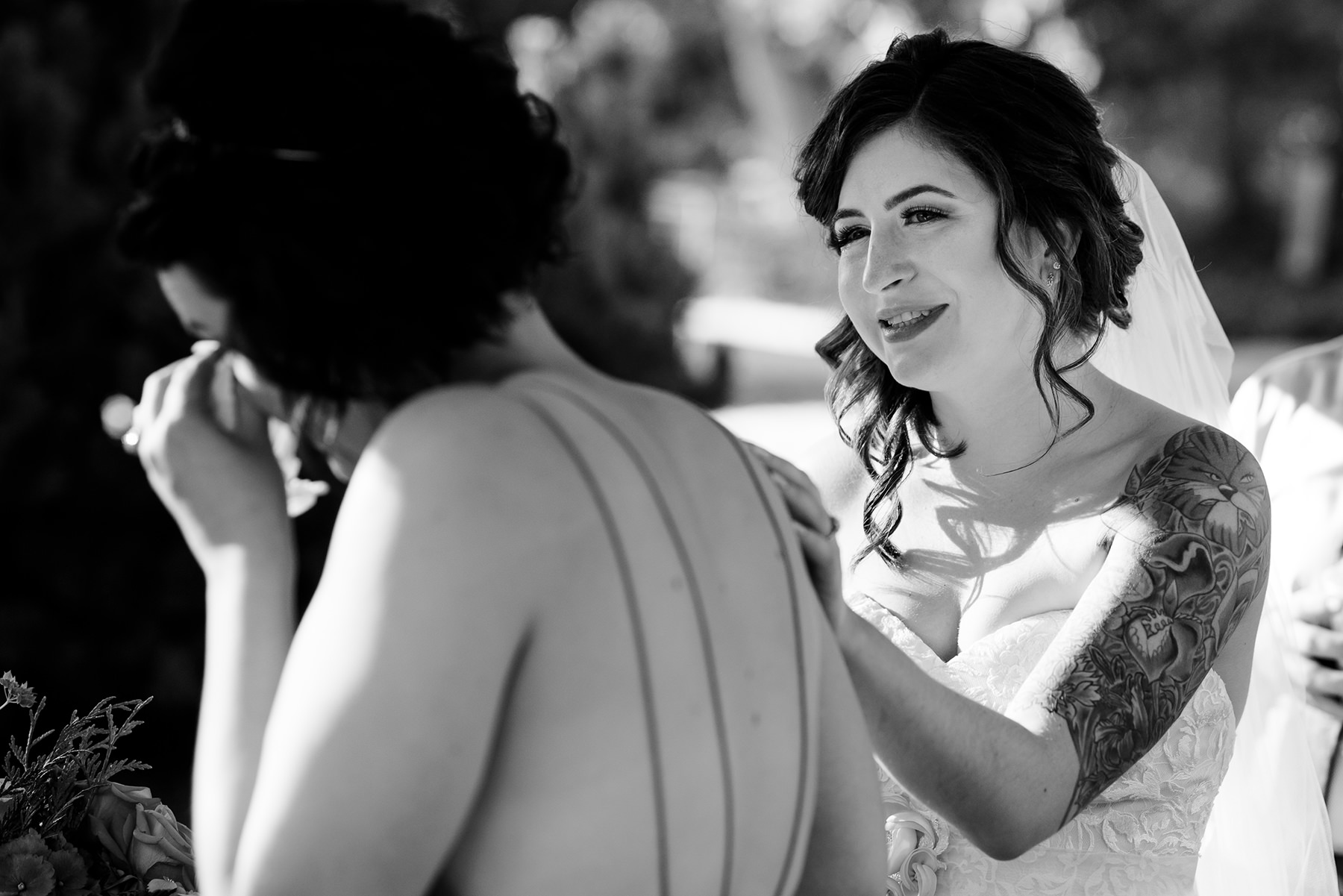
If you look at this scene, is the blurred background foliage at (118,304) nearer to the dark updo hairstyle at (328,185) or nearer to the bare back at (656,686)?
the dark updo hairstyle at (328,185)

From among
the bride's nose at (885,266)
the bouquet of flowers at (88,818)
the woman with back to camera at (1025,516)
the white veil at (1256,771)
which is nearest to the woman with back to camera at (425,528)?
the bouquet of flowers at (88,818)

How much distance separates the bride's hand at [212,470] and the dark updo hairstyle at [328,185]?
14 centimetres

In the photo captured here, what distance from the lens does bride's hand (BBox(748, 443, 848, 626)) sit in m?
1.54

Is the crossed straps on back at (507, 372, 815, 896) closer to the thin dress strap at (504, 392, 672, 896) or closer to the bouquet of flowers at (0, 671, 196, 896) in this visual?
the thin dress strap at (504, 392, 672, 896)

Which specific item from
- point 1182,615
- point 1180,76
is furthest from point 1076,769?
point 1180,76

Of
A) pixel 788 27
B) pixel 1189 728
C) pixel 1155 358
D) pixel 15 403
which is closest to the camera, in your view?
pixel 1189 728

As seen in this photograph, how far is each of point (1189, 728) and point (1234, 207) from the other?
25.6 metres

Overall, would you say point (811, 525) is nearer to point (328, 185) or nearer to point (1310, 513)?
point (328, 185)

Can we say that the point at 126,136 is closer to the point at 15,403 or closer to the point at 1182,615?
the point at 15,403

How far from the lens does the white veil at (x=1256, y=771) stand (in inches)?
110

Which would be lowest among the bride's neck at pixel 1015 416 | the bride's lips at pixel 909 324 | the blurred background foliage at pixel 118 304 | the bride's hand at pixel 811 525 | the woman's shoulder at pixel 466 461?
the blurred background foliage at pixel 118 304

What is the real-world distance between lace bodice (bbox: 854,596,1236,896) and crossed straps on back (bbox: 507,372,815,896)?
3.19ft

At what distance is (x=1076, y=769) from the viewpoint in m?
2.00

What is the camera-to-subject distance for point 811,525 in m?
1.56
